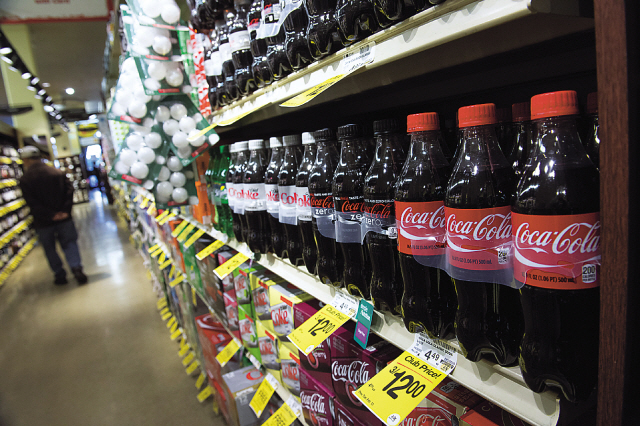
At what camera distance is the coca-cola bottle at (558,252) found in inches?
20.9

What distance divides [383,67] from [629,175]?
22.8 inches

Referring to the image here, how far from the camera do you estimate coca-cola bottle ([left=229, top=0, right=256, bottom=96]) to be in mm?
1541

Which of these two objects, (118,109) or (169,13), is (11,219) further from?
(169,13)

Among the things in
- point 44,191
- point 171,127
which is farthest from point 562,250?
point 44,191

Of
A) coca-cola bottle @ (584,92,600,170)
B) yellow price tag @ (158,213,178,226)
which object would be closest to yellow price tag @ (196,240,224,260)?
yellow price tag @ (158,213,178,226)

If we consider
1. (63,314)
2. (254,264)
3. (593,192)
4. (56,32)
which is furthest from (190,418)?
(56,32)

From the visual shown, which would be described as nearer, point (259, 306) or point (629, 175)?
point (629, 175)

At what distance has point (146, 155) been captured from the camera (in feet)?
7.59

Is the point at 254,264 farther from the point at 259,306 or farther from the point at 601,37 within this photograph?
the point at 601,37

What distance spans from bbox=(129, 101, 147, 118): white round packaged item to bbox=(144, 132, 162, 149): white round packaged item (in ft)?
0.41

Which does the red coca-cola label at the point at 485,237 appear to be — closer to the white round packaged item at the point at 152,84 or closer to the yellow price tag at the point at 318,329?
the yellow price tag at the point at 318,329

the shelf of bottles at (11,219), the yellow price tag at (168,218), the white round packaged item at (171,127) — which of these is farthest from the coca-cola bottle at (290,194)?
the shelf of bottles at (11,219)

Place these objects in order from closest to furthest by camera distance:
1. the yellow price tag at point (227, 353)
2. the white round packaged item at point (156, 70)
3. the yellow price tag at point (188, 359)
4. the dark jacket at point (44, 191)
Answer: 1. the yellow price tag at point (227, 353)
2. the white round packaged item at point (156, 70)
3. the yellow price tag at point (188, 359)
4. the dark jacket at point (44, 191)

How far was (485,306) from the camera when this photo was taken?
2.25ft
